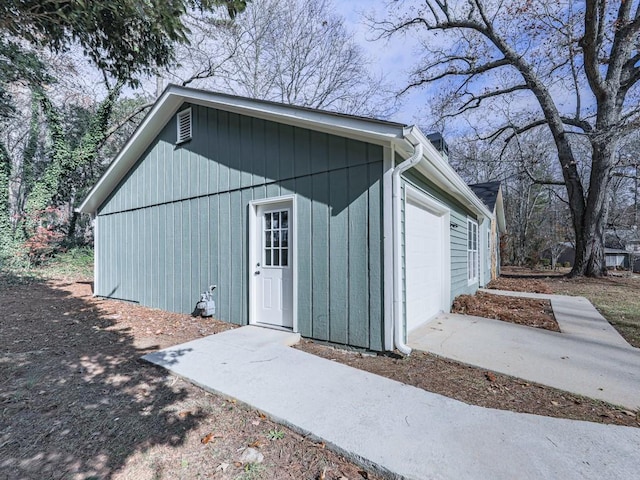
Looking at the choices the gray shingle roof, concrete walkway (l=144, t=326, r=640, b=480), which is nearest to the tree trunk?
the gray shingle roof

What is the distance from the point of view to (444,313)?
260 inches

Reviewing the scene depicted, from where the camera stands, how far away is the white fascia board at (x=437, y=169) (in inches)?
145

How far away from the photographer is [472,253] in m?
9.56

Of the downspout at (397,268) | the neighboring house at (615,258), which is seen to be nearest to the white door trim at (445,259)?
the downspout at (397,268)

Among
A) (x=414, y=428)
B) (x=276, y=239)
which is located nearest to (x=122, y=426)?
(x=414, y=428)

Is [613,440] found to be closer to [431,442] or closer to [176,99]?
[431,442]

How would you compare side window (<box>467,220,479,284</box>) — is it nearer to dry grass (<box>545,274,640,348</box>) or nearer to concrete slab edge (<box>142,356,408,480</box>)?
dry grass (<box>545,274,640,348</box>)

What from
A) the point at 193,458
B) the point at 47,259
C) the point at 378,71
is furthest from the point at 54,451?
the point at 378,71

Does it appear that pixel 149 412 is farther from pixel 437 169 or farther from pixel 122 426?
pixel 437 169

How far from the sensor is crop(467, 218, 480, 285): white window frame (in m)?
9.05

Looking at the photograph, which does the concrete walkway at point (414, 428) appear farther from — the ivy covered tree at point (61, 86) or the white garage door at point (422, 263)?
the ivy covered tree at point (61, 86)

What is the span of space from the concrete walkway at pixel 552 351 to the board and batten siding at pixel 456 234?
137 centimetres

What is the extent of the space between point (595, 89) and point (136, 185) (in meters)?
15.7

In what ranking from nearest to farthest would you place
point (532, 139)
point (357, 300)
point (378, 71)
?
point (357, 300) < point (378, 71) < point (532, 139)
